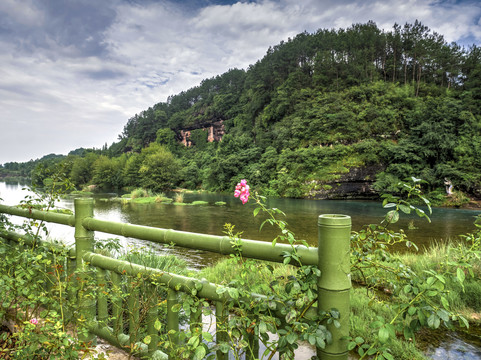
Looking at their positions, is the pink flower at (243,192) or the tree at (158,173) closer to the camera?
the pink flower at (243,192)

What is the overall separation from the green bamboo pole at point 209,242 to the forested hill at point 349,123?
18847 mm

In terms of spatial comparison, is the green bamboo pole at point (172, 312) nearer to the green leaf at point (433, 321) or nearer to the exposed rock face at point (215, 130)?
the green leaf at point (433, 321)

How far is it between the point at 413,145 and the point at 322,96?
12498 mm

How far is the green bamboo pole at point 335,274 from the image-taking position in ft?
3.14

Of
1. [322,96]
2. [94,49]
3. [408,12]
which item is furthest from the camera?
[408,12]

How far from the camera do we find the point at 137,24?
6.81m

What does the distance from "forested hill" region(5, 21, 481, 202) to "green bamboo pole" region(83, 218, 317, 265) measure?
18.8m

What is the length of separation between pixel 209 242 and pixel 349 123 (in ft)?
92.6

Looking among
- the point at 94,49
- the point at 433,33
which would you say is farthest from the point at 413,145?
the point at 94,49

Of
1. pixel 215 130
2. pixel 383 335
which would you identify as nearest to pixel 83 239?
pixel 383 335

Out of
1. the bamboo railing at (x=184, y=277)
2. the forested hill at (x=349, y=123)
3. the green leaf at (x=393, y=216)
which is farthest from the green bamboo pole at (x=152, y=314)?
the forested hill at (x=349, y=123)

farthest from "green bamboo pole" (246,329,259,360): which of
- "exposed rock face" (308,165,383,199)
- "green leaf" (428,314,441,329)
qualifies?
"exposed rock face" (308,165,383,199)

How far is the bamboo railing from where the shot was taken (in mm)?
972

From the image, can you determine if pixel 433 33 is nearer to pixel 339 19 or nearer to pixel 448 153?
pixel 339 19
